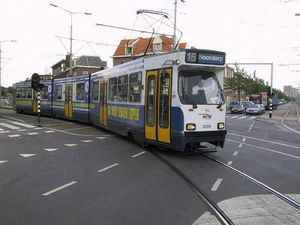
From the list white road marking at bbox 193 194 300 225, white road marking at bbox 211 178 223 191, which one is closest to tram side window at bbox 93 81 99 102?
white road marking at bbox 211 178 223 191

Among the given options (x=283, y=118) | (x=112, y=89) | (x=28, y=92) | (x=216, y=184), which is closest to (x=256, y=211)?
(x=216, y=184)

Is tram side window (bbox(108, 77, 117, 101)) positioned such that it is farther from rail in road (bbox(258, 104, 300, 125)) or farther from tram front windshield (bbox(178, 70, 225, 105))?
rail in road (bbox(258, 104, 300, 125))

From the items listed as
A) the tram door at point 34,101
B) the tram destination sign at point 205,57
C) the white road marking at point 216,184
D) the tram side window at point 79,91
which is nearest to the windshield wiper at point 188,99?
the tram destination sign at point 205,57

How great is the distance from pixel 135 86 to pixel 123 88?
1.39 metres

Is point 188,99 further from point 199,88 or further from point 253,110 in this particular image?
point 253,110

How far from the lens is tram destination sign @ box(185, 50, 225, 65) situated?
30.6 ft

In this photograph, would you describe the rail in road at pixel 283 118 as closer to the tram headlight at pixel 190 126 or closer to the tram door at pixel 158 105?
the tram door at pixel 158 105

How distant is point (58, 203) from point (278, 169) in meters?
5.67

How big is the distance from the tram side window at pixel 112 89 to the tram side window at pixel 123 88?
576mm

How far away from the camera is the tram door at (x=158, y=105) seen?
31.4 ft

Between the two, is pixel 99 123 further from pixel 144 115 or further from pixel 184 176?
pixel 184 176

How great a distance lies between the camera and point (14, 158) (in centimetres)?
962

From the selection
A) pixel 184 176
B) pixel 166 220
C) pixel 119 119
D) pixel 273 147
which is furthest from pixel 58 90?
pixel 166 220

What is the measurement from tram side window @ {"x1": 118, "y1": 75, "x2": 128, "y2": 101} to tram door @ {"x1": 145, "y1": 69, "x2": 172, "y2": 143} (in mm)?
2035
